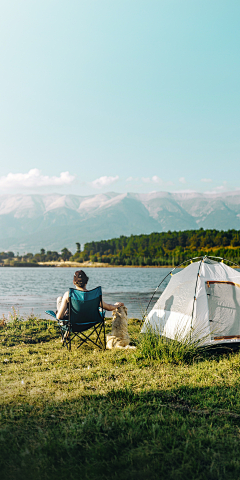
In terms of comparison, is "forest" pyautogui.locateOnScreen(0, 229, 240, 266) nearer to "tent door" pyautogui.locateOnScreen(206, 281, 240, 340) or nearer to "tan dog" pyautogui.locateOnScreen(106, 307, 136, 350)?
"tent door" pyautogui.locateOnScreen(206, 281, 240, 340)

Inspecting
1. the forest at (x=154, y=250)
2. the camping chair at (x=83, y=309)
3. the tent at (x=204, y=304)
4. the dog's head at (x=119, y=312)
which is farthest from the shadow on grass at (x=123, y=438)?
the forest at (x=154, y=250)

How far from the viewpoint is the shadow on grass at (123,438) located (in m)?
2.45

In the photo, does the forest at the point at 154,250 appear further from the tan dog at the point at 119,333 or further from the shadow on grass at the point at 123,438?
the shadow on grass at the point at 123,438

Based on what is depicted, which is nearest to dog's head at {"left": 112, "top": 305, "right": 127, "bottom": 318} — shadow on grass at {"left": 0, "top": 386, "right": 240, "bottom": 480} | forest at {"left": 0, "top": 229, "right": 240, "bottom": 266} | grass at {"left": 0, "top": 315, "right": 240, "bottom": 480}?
grass at {"left": 0, "top": 315, "right": 240, "bottom": 480}

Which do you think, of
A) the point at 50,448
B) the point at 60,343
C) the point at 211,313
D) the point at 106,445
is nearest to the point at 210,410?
the point at 106,445

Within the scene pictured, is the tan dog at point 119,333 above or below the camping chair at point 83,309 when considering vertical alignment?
below

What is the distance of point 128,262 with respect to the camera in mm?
102125

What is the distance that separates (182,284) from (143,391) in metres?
3.03

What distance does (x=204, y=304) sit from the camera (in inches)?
242

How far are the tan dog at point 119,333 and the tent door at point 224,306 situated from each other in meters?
1.56

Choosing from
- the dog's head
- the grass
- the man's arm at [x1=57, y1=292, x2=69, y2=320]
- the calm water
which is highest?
the man's arm at [x1=57, y1=292, x2=69, y2=320]

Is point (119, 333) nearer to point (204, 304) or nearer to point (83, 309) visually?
point (83, 309)

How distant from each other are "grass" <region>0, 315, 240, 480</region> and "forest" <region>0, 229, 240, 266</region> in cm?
7982

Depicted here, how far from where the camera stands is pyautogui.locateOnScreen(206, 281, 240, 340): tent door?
637 cm
